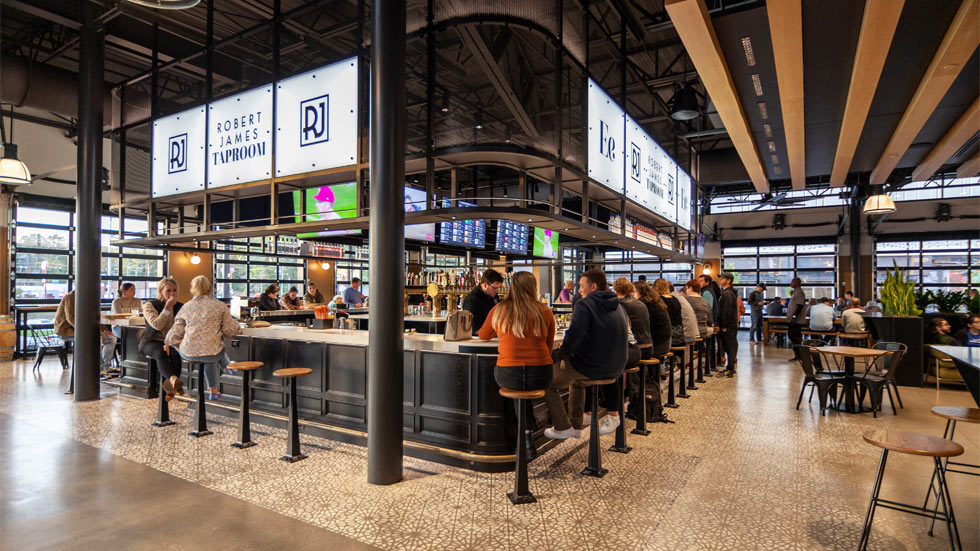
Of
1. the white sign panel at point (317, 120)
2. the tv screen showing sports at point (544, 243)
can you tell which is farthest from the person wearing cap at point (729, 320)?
the white sign panel at point (317, 120)

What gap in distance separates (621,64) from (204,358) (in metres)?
6.09

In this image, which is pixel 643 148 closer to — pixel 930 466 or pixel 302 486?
pixel 930 466

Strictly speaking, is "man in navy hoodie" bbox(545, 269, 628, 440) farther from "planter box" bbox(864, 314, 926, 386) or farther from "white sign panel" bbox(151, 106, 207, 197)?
"planter box" bbox(864, 314, 926, 386)

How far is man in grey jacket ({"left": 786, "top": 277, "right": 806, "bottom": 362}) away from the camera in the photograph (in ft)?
39.7

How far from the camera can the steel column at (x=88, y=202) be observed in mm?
6477

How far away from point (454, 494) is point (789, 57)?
15.6 ft

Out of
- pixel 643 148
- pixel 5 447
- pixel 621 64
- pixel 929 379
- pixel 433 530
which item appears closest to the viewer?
pixel 433 530

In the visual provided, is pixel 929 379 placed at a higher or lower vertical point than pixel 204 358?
lower

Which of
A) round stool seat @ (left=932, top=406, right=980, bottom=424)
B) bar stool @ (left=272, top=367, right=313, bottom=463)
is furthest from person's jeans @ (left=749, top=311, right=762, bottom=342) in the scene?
bar stool @ (left=272, top=367, right=313, bottom=463)

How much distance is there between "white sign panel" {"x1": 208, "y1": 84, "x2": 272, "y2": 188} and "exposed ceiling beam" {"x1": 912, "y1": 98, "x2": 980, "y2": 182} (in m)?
7.57

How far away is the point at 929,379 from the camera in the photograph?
835 centimetres

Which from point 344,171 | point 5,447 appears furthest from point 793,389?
point 5,447

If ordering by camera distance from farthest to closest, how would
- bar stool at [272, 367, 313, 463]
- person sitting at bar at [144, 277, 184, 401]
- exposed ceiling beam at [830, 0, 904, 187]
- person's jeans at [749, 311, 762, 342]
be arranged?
person's jeans at [749, 311, 762, 342] < person sitting at bar at [144, 277, 184, 401] < bar stool at [272, 367, 313, 463] < exposed ceiling beam at [830, 0, 904, 187]

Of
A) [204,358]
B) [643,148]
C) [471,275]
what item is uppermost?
[643,148]
